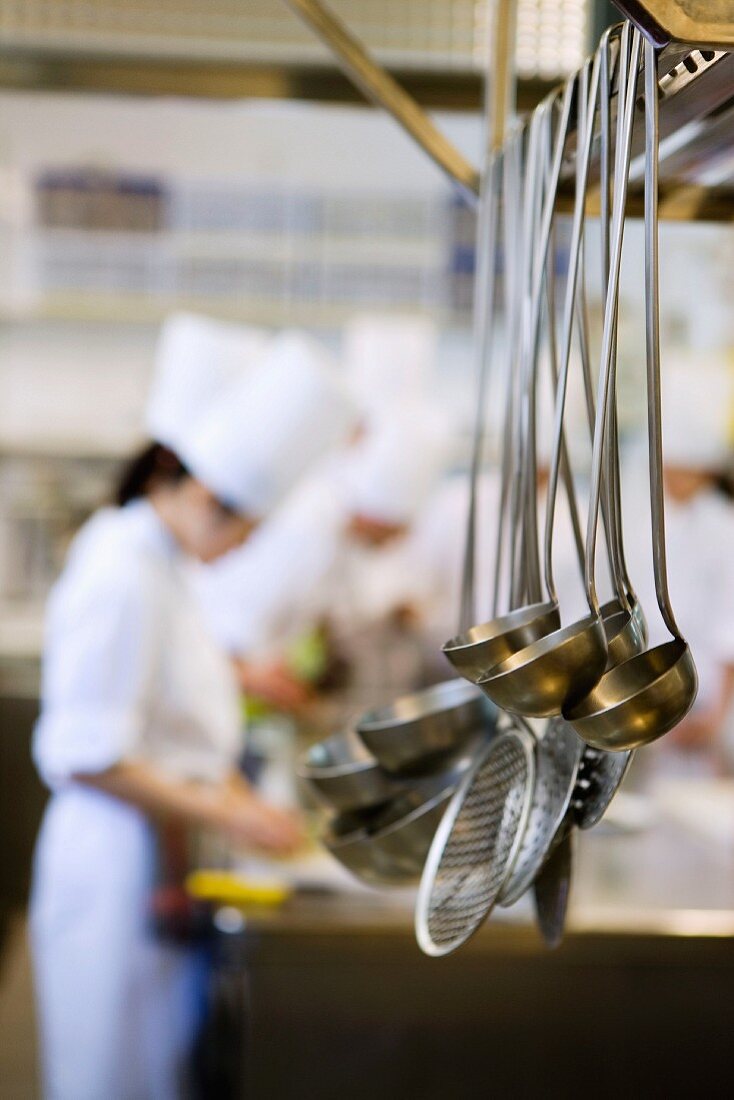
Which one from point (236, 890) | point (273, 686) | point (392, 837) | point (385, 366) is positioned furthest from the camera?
point (385, 366)

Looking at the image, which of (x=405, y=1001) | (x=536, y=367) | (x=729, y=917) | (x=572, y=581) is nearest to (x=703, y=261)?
(x=572, y=581)

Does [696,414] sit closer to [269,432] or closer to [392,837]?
[269,432]

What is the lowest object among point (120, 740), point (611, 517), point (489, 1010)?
point (489, 1010)

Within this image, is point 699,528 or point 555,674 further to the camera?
point 699,528

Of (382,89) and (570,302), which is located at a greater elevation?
(382,89)

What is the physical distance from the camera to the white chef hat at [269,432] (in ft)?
5.27

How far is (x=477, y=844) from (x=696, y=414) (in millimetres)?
2243

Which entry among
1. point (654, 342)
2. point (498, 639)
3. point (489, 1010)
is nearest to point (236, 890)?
point (489, 1010)

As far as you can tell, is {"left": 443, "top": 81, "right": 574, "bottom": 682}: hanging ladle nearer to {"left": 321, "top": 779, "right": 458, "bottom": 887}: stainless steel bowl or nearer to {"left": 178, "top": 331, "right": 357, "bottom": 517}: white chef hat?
{"left": 321, "top": 779, "right": 458, "bottom": 887}: stainless steel bowl

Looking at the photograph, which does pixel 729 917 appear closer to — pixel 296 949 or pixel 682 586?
pixel 296 949

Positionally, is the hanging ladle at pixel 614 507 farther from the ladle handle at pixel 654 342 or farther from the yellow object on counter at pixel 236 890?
the yellow object on counter at pixel 236 890

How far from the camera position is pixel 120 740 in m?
1.54

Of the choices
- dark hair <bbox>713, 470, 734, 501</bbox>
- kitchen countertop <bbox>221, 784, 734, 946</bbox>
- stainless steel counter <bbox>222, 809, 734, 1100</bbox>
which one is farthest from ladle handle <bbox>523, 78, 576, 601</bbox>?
dark hair <bbox>713, 470, 734, 501</bbox>

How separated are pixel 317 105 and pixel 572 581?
1.11 metres
